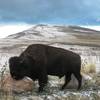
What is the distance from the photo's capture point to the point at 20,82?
14.9 meters

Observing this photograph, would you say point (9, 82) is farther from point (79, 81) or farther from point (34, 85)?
point (79, 81)

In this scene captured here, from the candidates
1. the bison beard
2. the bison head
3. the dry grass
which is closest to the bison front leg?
the bison beard

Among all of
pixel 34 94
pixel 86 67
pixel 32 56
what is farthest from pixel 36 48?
pixel 86 67

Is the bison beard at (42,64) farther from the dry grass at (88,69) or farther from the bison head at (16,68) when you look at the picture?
the dry grass at (88,69)

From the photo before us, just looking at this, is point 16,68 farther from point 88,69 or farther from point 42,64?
point 88,69

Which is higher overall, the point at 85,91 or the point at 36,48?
the point at 36,48

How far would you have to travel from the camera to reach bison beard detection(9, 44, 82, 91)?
14.2 meters

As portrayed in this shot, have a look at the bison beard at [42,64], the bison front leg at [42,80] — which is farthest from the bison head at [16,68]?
the bison front leg at [42,80]

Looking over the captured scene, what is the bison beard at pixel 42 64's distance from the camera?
14203mm

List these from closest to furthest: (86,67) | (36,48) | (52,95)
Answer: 1. (52,95)
2. (36,48)
3. (86,67)

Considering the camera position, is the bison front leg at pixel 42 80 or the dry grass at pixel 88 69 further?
the dry grass at pixel 88 69

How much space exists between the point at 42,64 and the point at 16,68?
3.14ft

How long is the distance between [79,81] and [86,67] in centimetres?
491

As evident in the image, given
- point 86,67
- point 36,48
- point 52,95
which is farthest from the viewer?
point 86,67
